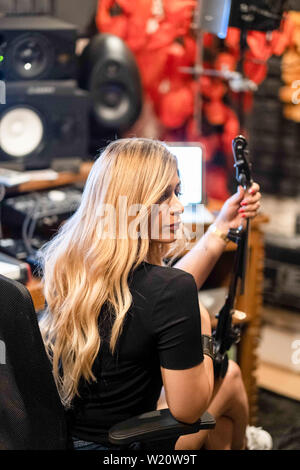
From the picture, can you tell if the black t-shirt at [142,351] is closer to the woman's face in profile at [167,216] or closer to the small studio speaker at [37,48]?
the woman's face in profile at [167,216]

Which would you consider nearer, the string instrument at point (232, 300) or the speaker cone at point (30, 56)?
the string instrument at point (232, 300)

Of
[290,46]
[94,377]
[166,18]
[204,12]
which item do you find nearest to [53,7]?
[166,18]

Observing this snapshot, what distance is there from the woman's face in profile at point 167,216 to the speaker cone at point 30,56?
112 cm

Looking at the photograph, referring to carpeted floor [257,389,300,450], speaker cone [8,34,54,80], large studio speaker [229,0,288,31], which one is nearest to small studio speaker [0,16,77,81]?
speaker cone [8,34,54,80]

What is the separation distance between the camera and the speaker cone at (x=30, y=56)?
227 cm

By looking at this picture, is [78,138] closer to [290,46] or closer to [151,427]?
[290,46]

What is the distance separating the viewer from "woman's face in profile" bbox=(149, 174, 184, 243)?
1.36 m

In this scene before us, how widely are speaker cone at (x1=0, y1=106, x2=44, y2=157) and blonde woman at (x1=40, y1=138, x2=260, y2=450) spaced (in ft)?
3.22

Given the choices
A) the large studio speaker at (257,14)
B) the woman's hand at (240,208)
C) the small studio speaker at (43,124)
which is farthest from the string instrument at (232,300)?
the small studio speaker at (43,124)

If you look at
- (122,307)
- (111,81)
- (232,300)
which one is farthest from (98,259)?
(111,81)

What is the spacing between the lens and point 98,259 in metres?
1.30

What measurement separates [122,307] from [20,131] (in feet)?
4.06

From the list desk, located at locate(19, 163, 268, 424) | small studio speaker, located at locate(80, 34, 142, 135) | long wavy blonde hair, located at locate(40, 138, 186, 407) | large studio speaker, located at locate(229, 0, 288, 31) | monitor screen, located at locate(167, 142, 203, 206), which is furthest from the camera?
small studio speaker, located at locate(80, 34, 142, 135)

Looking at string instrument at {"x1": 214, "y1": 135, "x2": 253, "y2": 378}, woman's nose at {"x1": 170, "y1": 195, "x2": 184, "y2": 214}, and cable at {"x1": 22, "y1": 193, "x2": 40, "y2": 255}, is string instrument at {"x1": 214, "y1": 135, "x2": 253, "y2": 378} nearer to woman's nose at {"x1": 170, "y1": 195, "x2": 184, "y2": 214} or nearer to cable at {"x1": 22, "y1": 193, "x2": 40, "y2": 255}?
woman's nose at {"x1": 170, "y1": 195, "x2": 184, "y2": 214}
